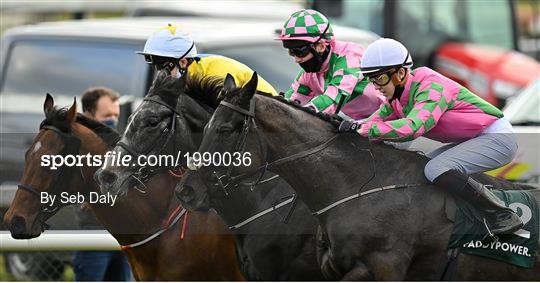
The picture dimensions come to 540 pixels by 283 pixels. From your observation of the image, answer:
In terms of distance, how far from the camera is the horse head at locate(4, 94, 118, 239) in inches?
293

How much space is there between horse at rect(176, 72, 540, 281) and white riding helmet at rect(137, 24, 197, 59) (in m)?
0.66

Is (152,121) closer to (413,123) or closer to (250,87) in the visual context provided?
(250,87)

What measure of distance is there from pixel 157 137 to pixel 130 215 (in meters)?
0.61

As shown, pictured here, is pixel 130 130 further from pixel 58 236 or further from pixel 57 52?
pixel 57 52

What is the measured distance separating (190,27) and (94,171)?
172 inches

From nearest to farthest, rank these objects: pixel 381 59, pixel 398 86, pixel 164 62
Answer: pixel 381 59
pixel 398 86
pixel 164 62

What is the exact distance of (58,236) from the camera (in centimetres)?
789

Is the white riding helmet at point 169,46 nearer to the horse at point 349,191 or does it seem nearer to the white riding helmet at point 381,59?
the horse at point 349,191

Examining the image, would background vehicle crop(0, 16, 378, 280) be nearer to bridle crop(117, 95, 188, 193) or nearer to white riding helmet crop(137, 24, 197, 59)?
white riding helmet crop(137, 24, 197, 59)

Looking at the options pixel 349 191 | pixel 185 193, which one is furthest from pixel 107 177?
pixel 349 191

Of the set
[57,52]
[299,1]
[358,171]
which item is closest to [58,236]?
[358,171]

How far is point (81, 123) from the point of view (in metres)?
7.75


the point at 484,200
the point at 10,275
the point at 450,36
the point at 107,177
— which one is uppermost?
the point at 107,177

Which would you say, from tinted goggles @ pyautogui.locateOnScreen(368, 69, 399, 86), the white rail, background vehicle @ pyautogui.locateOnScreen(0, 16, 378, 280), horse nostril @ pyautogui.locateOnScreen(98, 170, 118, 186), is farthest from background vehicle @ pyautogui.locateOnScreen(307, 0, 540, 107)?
horse nostril @ pyautogui.locateOnScreen(98, 170, 118, 186)
